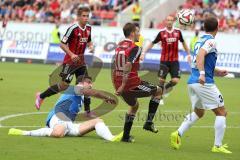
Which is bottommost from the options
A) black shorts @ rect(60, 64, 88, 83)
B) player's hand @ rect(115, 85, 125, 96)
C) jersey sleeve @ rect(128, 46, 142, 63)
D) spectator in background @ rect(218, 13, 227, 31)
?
black shorts @ rect(60, 64, 88, 83)

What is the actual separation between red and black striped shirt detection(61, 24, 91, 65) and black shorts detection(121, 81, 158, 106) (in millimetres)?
3232

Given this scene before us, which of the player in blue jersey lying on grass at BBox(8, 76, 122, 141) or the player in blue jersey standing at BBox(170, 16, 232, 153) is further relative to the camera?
the player in blue jersey lying on grass at BBox(8, 76, 122, 141)

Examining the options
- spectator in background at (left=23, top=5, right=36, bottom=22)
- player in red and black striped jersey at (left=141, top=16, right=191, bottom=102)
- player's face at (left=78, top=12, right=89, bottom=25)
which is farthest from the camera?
spectator in background at (left=23, top=5, right=36, bottom=22)

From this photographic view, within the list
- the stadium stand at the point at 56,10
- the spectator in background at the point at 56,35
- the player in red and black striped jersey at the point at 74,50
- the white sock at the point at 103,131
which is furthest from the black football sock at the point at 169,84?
the stadium stand at the point at 56,10

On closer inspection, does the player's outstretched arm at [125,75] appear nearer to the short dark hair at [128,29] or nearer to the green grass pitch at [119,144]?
the short dark hair at [128,29]

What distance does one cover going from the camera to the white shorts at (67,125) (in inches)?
481

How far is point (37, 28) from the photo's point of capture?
36.8 metres

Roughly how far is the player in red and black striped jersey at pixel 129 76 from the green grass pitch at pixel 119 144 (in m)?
0.58

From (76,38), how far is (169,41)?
469 cm

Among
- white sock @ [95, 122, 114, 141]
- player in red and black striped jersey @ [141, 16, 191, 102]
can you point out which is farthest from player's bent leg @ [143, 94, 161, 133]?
player in red and black striped jersey @ [141, 16, 191, 102]

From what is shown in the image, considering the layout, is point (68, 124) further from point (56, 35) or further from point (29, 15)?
point (29, 15)

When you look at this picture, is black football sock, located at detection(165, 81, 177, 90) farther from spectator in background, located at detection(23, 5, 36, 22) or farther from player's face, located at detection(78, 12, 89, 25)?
spectator in background, located at detection(23, 5, 36, 22)

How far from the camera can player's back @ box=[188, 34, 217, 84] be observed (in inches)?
448

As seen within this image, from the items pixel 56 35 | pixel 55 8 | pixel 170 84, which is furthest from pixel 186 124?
pixel 55 8
